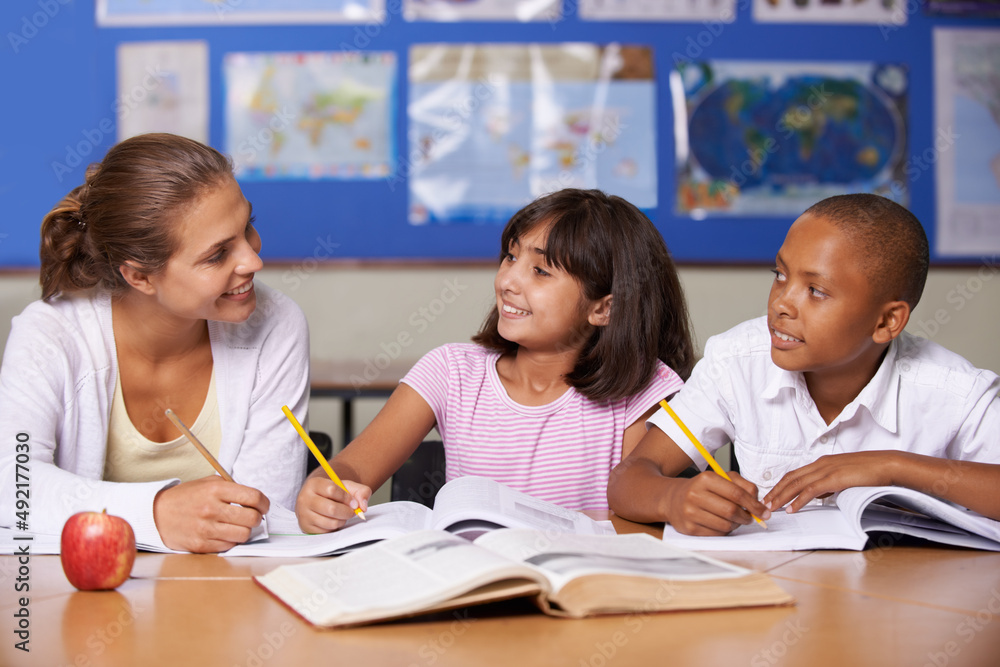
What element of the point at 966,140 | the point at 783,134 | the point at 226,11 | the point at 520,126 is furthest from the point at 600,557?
the point at 966,140

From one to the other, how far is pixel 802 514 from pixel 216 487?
0.73 m

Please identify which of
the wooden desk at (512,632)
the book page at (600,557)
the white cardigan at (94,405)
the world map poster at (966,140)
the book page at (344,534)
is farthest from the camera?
the world map poster at (966,140)

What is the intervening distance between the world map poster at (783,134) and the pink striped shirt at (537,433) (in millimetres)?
1686

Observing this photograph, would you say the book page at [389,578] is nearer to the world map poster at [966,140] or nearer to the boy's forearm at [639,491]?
the boy's forearm at [639,491]

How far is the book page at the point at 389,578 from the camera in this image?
724 mm

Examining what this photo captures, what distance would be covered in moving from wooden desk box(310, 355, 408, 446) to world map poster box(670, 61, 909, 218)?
118cm

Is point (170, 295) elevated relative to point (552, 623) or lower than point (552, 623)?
elevated

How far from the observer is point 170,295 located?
4.65ft

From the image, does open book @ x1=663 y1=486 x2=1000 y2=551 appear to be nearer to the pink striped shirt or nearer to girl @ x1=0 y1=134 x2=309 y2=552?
the pink striped shirt

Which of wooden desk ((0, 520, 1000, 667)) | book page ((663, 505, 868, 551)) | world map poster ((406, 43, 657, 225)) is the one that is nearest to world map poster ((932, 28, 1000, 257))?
world map poster ((406, 43, 657, 225))

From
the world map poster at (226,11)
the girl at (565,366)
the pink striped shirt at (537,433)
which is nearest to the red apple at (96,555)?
the girl at (565,366)

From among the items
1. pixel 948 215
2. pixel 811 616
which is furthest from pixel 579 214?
pixel 948 215

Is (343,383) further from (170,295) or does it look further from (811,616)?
(811,616)

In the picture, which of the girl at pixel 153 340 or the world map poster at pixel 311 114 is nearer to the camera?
the girl at pixel 153 340
